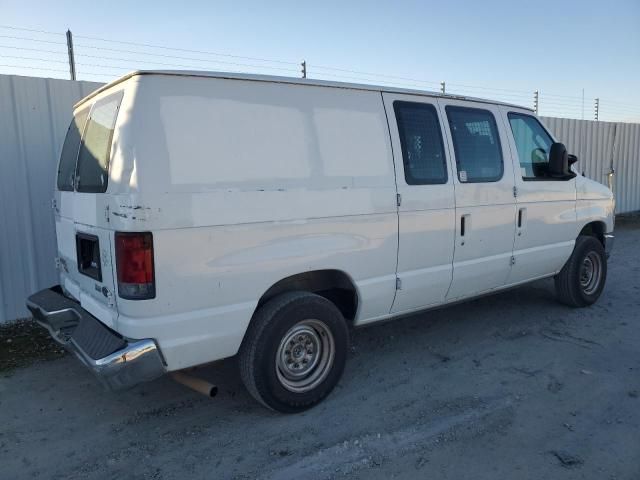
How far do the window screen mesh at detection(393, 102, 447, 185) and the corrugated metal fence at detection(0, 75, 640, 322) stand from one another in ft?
12.6

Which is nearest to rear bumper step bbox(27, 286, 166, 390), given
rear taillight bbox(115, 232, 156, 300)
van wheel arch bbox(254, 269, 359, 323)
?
rear taillight bbox(115, 232, 156, 300)

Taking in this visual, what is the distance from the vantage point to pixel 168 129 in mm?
2943

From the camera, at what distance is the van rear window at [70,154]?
389 centimetres

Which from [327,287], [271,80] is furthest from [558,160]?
[271,80]

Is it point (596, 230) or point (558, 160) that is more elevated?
point (558, 160)

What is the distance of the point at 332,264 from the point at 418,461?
139 cm

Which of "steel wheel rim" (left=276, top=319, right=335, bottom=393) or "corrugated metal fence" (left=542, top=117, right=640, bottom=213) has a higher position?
"corrugated metal fence" (left=542, top=117, right=640, bottom=213)

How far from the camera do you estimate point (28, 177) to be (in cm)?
552

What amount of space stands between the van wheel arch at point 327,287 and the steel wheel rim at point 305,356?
0.27m

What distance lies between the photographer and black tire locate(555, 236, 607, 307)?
5.79 m

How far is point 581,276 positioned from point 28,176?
252 inches

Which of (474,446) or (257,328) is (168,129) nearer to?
(257,328)

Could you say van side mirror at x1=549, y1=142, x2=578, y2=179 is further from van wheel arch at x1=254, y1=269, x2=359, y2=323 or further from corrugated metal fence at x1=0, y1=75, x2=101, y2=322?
corrugated metal fence at x1=0, y1=75, x2=101, y2=322

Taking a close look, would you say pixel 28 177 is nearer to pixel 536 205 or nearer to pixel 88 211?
pixel 88 211
